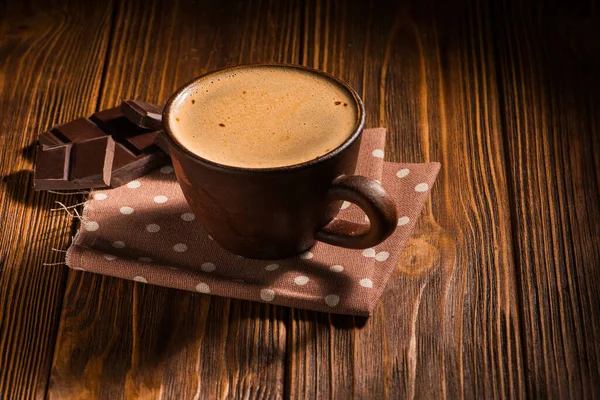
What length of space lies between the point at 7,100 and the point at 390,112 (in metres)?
0.58

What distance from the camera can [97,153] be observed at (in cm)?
104

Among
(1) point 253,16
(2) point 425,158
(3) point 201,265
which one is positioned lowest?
(3) point 201,265

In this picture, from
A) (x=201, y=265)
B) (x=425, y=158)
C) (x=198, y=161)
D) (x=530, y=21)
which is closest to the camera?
(x=198, y=161)

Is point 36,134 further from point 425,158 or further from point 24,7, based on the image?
point 425,158

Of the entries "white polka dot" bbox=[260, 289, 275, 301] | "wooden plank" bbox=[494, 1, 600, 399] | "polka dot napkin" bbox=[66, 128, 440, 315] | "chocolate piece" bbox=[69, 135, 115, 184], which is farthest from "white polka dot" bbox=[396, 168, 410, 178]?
"chocolate piece" bbox=[69, 135, 115, 184]

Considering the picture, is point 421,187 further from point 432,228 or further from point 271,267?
point 271,267

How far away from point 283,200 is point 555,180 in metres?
0.43

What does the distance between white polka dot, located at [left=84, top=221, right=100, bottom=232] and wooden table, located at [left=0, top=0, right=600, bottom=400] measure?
0.13ft

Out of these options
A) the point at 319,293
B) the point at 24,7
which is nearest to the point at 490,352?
the point at 319,293

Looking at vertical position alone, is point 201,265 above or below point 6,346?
above

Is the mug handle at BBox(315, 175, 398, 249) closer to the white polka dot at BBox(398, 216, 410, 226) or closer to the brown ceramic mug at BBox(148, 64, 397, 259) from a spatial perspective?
the brown ceramic mug at BBox(148, 64, 397, 259)

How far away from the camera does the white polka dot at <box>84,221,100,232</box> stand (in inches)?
38.1

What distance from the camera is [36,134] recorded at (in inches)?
45.3

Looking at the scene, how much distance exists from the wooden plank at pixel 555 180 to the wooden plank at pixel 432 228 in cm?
2
